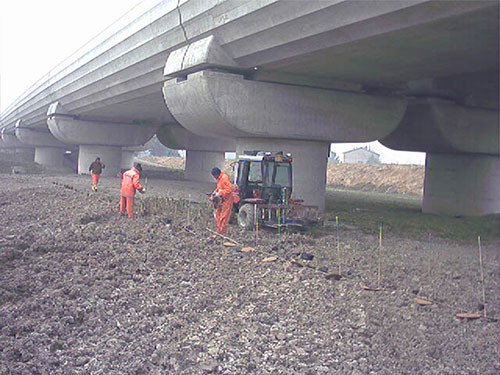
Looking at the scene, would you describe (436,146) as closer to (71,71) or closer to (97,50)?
(97,50)

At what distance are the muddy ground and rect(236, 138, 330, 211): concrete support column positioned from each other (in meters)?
5.30

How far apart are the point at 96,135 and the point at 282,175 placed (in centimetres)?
2410

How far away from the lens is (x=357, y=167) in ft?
164

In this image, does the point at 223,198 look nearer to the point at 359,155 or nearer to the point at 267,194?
the point at 267,194

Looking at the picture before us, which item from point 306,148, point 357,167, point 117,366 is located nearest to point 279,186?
point 306,148

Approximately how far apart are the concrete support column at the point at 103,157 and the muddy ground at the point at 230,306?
79.2ft

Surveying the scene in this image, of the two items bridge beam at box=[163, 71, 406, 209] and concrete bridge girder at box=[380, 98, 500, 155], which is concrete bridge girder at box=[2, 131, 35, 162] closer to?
bridge beam at box=[163, 71, 406, 209]

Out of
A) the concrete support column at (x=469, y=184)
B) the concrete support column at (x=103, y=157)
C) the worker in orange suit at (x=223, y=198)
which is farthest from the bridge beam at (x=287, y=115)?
the concrete support column at (x=103, y=157)

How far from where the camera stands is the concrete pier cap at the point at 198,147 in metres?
35.6

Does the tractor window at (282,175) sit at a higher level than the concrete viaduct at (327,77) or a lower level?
lower

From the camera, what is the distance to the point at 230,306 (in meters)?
6.52

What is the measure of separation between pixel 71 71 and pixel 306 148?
17.2 m

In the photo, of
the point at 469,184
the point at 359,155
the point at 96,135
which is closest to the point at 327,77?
the point at 469,184

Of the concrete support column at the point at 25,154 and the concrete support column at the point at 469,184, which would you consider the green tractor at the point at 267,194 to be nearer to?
the concrete support column at the point at 469,184
